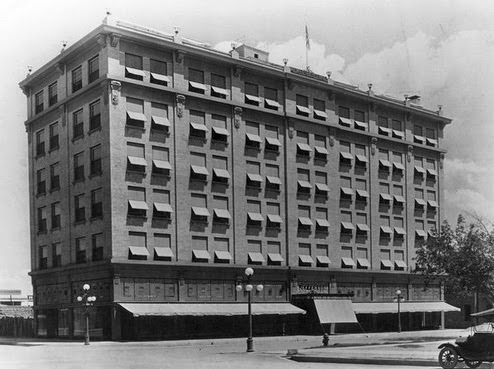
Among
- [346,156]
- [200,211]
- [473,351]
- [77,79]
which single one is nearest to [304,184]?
[346,156]

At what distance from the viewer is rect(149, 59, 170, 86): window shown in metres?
55.0

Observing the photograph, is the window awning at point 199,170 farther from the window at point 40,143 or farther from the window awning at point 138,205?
the window at point 40,143

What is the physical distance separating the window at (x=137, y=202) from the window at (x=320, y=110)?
20.5 m

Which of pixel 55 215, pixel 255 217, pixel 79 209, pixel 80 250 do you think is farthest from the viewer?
pixel 255 217

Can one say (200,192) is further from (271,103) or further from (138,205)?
(271,103)

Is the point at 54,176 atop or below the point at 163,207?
atop

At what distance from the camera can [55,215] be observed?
60531mm

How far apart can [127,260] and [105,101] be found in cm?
1222

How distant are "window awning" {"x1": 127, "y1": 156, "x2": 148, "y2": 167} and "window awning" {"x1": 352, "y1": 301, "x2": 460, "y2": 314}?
24.8 m

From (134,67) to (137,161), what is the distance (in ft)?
24.2

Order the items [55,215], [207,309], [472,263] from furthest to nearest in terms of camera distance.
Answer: [55,215]
[207,309]
[472,263]

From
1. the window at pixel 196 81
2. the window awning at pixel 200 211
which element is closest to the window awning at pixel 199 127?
the window at pixel 196 81

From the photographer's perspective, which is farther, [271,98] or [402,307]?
[402,307]

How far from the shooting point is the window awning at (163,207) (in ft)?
178
